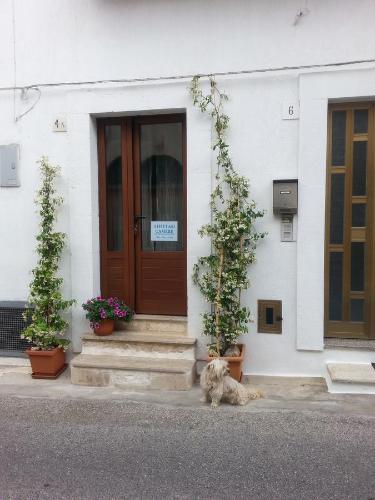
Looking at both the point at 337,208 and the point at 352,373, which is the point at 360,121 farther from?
the point at 352,373

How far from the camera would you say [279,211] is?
15.7ft

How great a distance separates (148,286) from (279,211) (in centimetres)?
185

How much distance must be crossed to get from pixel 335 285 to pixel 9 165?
13.6ft

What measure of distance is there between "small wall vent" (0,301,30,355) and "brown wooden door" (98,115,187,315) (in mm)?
1101

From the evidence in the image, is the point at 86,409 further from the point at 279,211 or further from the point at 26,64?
the point at 26,64

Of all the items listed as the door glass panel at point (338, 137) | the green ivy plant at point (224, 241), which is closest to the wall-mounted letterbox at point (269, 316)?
→ the green ivy plant at point (224, 241)

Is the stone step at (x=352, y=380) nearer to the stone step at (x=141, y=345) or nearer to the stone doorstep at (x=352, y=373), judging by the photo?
the stone doorstep at (x=352, y=373)

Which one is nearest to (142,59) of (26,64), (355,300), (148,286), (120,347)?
(26,64)

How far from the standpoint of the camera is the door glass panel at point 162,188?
5355mm

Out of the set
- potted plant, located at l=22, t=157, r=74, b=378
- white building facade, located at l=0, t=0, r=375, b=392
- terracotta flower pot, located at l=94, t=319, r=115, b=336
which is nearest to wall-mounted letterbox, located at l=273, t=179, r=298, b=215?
white building facade, located at l=0, t=0, r=375, b=392

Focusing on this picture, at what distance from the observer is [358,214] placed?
486 cm

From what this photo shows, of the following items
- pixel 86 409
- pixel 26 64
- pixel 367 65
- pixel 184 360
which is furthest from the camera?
pixel 26 64

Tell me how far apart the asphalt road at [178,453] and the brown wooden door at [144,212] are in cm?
152

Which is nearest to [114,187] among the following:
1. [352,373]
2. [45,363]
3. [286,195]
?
[286,195]
